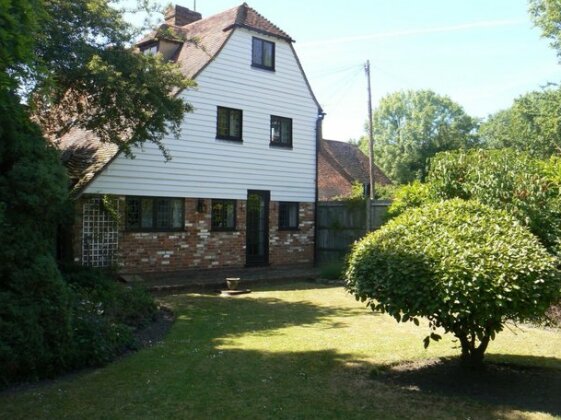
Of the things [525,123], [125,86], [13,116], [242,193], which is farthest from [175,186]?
[525,123]

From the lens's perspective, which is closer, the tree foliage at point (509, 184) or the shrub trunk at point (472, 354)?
the shrub trunk at point (472, 354)

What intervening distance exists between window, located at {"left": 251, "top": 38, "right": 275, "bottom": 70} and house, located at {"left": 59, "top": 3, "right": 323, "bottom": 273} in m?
0.03

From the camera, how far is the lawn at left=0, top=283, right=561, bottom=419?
5.39 m

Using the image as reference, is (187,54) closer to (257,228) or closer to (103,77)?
(257,228)

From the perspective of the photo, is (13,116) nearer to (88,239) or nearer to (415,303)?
(415,303)

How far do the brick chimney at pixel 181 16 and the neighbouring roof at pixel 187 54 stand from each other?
0.73 m

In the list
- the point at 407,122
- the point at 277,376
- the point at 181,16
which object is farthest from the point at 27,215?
the point at 407,122

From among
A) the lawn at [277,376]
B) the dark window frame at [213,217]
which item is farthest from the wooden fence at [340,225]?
the lawn at [277,376]

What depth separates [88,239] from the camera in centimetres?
1486

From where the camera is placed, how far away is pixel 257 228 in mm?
18938

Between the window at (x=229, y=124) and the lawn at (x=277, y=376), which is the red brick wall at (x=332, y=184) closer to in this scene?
the window at (x=229, y=124)

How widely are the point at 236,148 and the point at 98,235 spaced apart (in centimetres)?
529

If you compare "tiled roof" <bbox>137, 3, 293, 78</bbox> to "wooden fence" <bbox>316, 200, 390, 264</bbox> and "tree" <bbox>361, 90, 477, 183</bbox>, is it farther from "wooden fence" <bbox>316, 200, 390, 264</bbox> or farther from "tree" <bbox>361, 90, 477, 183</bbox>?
"tree" <bbox>361, 90, 477, 183</bbox>

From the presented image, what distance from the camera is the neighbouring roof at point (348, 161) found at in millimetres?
35844
